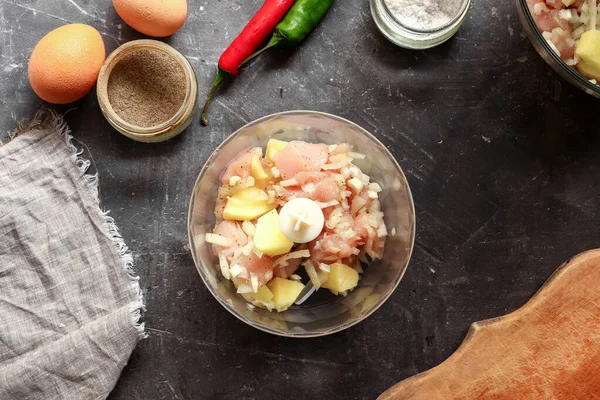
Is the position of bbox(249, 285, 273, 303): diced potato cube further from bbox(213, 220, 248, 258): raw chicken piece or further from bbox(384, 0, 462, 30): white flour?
bbox(384, 0, 462, 30): white flour

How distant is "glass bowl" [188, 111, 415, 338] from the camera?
1.58m

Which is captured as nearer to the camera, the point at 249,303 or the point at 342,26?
the point at 249,303

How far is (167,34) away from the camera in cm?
166

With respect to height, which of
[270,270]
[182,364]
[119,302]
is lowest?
[182,364]

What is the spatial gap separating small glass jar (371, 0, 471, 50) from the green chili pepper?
0.16m

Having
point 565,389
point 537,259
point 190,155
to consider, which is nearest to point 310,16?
point 190,155

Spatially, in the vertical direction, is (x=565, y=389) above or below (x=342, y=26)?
below

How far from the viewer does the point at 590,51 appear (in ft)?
5.02

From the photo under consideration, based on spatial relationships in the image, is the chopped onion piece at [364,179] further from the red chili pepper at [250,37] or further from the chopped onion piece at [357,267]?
the red chili pepper at [250,37]

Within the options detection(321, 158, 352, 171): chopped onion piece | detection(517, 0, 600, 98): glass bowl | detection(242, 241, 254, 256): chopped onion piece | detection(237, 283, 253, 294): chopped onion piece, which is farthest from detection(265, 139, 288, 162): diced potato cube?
detection(517, 0, 600, 98): glass bowl

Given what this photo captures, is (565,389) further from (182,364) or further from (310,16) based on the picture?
(310,16)

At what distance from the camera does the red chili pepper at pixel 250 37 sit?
1684 mm

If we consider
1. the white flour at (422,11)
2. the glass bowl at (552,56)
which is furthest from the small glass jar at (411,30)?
the glass bowl at (552,56)

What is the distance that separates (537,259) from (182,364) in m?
1.06
